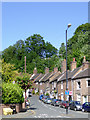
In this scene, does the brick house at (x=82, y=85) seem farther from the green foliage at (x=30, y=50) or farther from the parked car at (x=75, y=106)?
the green foliage at (x=30, y=50)

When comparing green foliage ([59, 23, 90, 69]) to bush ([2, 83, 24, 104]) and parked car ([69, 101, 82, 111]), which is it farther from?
bush ([2, 83, 24, 104])

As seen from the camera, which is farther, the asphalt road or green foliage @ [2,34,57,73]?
green foliage @ [2,34,57,73]

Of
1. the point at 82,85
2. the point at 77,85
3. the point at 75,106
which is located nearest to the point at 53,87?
the point at 77,85

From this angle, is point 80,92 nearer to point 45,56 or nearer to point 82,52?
point 82,52

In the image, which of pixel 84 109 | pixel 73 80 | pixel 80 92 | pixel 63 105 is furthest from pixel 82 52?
pixel 84 109

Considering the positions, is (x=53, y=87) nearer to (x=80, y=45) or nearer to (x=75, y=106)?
(x=80, y=45)

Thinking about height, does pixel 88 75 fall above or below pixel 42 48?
below

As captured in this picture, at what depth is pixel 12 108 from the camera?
27156 millimetres

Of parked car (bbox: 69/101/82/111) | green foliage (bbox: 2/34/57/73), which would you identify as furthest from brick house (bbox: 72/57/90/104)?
green foliage (bbox: 2/34/57/73)

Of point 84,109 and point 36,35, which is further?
point 36,35

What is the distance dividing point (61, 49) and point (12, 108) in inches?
2558

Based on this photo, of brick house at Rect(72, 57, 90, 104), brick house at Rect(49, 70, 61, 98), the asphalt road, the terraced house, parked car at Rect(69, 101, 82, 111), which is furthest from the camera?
brick house at Rect(49, 70, 61, 98)

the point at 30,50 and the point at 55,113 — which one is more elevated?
the point at 30,50

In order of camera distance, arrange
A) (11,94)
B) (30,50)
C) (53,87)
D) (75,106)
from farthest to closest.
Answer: (30,50), (53,87), (75,106), (11,94)
